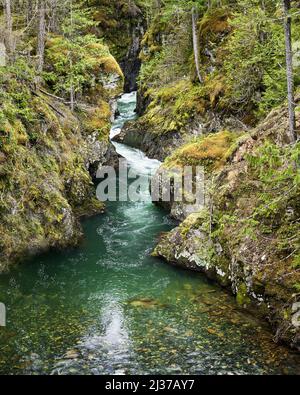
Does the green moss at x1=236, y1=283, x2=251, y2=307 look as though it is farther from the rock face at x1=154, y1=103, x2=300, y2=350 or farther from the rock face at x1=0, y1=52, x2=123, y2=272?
the rock face at x1=0, y1=52, x2=123, y2=272

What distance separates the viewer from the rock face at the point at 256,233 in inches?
408

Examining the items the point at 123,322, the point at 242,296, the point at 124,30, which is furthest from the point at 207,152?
the point at 124,30

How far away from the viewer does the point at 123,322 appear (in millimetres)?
12406

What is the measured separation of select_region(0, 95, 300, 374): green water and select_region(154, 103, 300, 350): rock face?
60cm

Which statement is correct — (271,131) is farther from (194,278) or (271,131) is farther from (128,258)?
(128,258)

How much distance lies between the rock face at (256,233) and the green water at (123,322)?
601 mm

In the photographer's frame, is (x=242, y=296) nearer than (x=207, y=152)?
Yes

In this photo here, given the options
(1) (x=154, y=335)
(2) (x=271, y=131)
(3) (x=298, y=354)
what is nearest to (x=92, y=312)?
(1) (x=154, y=335)

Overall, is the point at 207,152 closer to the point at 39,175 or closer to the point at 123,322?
the point at 39,175

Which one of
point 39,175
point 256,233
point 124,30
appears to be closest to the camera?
point 256,233

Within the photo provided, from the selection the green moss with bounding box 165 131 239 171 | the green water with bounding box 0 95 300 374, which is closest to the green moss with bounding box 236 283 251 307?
the green water with bounding box 0 95 300 374

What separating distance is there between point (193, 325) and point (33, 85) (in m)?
15.9

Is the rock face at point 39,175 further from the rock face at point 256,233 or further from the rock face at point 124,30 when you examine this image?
the rock face at point 124,30

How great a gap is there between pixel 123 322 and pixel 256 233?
488 cm
